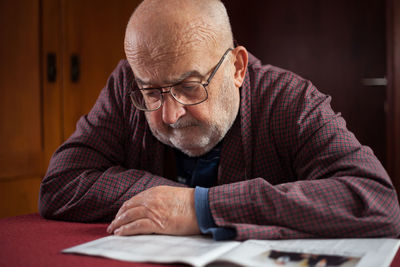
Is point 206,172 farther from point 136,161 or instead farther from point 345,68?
point 345,68

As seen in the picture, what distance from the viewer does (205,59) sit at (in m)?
1.21

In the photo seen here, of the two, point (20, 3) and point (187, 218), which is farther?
point (20, 3)

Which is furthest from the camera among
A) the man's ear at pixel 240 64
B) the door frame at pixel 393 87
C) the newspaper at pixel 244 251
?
the door frame at pixel 393 87

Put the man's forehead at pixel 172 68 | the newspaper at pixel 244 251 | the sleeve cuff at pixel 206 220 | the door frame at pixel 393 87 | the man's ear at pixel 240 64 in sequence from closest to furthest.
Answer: the newspaper at pixel 244 251 → the sleeve cuff at pixel 206 220 → the man's forehead at pixel 172 68 → the man's ear at pixel 240 64 → the door frame at pixel 393 87

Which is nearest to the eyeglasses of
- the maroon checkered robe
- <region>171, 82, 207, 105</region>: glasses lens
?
<region>171, 82, 207, 105</region>: glasses lens

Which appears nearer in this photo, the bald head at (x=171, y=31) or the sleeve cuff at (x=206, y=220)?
the sleeve cuff at (x=206, y=220)

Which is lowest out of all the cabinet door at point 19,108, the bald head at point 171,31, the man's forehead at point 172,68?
the cabinet door at point 19,108

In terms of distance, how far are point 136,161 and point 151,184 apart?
0.23m

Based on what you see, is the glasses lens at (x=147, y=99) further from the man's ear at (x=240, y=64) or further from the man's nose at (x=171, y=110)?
the man's ear at (x=240, y=64)

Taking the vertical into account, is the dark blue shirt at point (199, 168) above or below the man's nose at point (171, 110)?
below

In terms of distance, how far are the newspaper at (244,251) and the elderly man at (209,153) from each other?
0.12 feet

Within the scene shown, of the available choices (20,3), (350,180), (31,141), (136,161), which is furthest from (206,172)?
(20,3)

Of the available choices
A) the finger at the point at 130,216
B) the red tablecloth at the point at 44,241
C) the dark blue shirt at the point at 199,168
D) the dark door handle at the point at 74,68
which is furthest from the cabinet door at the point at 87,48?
the finger at the point at 130,216

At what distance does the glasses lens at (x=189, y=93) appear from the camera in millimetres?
1191
